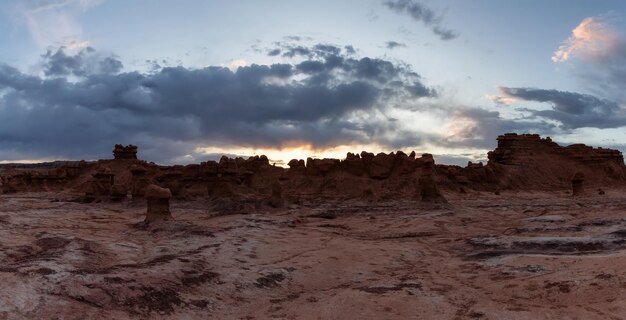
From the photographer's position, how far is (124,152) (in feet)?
134

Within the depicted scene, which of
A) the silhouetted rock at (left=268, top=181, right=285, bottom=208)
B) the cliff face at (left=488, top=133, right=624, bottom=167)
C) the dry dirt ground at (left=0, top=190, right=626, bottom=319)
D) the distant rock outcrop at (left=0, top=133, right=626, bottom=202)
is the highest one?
the cliff face at (left=488, top=133, right=624, bottom=167)

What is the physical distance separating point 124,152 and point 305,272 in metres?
33.2

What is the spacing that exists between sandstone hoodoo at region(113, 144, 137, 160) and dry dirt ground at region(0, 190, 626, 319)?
A: 979 inches

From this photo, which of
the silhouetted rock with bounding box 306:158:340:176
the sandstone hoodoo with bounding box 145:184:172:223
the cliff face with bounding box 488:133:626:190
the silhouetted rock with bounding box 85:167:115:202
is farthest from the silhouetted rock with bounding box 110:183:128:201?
the cliff face with bounding box 488:133:626:190

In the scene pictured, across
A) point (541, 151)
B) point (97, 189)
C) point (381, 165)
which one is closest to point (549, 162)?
point (541, 151)

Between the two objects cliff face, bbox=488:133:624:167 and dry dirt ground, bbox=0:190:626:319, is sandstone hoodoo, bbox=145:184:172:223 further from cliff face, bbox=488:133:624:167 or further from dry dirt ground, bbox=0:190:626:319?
cliff face, bbox=488:133:624:167

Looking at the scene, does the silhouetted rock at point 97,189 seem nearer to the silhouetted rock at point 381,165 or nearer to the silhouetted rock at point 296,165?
the silhouetted rock at point 296,165

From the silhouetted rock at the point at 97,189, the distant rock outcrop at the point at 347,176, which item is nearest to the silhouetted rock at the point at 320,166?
the distant rock outcrop at the point at 347,176

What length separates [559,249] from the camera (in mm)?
11867

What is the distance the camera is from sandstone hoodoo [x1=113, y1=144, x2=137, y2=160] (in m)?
40.7

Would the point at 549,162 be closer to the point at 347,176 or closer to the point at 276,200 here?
the point at 347,176

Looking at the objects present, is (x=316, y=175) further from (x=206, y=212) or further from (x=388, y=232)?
(x=388, y=232)

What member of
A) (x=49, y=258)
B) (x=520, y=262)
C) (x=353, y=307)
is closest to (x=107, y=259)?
(x=49, y=258)

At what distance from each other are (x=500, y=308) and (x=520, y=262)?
2836 millimetres
